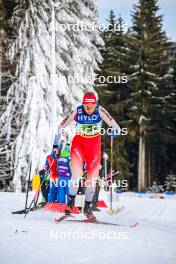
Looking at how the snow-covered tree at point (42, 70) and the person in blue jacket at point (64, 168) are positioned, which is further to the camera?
the snow-covered tree at point (42, 70)

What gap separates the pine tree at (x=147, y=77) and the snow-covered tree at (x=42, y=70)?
1129 cm

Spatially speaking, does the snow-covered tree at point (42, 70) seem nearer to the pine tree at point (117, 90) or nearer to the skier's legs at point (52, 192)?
the skier's legs at point (52, 192)

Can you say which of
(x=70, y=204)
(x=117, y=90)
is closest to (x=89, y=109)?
(x=70, y=204)

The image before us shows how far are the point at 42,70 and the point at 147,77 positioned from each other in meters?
14.2

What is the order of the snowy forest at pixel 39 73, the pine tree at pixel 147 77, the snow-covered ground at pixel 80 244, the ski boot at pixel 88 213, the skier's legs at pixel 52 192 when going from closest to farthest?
the snow-covered ground at pixel 80 244, the ski boot at pixel 88 213, the skier's legs at pixel 52 192, the snowy forest at pixel 39 73, the pine tree at pixel 147 77

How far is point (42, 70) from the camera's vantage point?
68.4 feet

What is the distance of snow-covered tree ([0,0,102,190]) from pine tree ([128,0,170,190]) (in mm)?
11291

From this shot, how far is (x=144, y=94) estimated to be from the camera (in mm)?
33531

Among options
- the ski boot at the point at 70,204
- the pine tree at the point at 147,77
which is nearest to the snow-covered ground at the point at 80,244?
the ski boot at the point at 70,204

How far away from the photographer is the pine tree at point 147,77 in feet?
108

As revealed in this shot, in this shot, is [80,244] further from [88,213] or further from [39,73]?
[39,73]

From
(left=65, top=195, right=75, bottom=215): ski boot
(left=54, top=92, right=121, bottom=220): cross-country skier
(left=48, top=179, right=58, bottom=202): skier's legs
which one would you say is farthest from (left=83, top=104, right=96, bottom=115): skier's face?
(left=48, top=179, right=58, bottom=202): skier's legs

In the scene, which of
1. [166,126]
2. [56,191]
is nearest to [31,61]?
[56,191]

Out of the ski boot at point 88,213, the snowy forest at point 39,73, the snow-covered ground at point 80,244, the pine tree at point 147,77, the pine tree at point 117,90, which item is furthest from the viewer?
the pine tree at point 117,90
